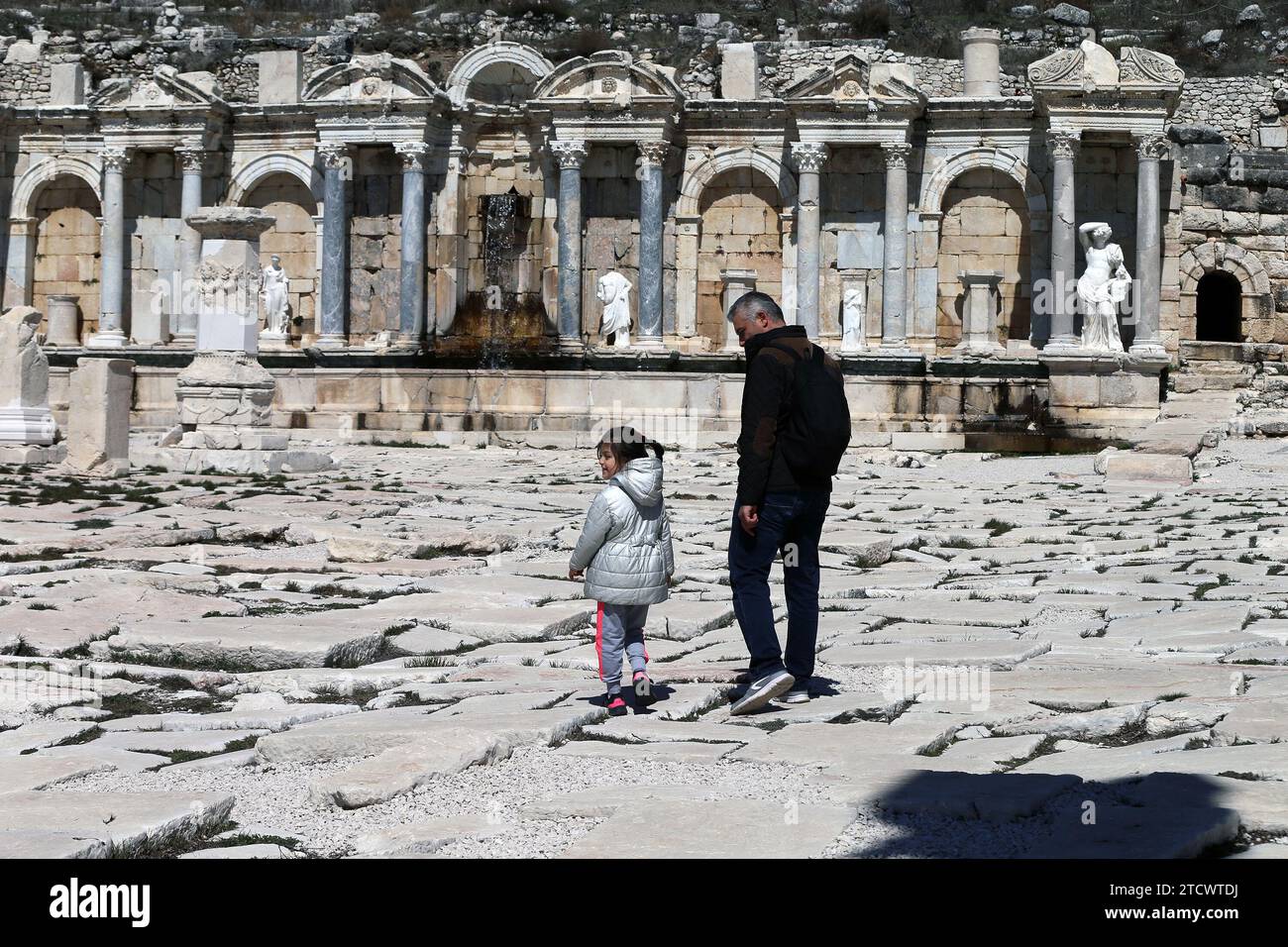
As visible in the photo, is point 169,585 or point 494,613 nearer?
point 494,613

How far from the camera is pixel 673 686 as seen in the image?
675cm

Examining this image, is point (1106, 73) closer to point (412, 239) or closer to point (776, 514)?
point (412, 239)

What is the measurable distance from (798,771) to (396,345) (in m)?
21.9

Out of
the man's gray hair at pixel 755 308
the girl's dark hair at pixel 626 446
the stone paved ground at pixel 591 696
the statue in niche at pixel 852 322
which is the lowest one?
the stone paved ground at pixel 591 696

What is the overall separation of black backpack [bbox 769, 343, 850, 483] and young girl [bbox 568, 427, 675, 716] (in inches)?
21.1

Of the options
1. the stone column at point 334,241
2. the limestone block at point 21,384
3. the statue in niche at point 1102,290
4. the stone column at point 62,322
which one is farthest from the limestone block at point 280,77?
the statue in niche at point 1102,290

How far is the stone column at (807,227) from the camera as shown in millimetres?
25859

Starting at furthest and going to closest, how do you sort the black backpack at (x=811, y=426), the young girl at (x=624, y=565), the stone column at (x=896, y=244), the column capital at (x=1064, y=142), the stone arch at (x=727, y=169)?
the stone arch at (x=727, y=169)
the stone column at (x=896, y=244)
the column capital at (x=1064, y=142)
the black backpack at (x=811, y=426)
the young girl at (x=624, y=565)

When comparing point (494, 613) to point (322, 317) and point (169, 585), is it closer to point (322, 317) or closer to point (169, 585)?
point (169, 585)

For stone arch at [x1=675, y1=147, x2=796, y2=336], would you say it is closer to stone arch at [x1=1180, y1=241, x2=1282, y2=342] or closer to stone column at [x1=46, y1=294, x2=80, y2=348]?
stone arch at [x1=1180, y1=241, x2=1282, y2=342]

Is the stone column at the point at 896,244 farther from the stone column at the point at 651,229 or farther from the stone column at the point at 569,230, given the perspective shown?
the stone column at the point at 569,230

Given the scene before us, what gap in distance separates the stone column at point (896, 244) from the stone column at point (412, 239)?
24.7ft

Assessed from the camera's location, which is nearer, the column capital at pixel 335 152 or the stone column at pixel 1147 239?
the stone column at pixel 1147 239
